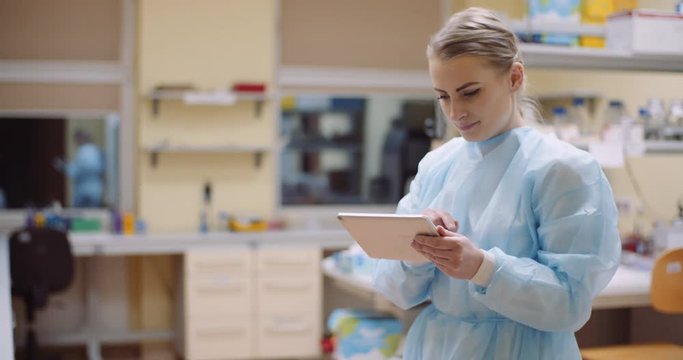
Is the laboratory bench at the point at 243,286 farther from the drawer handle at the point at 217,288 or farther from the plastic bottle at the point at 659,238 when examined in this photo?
the plastic bottle at the point at 659,238

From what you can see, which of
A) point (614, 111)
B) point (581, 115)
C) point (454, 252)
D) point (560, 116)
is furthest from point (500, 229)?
point (581, 115)

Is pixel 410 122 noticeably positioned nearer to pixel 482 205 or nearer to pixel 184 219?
pixel 184 219

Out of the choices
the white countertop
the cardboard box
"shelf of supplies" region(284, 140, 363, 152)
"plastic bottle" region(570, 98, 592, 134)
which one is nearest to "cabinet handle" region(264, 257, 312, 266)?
the white countertop

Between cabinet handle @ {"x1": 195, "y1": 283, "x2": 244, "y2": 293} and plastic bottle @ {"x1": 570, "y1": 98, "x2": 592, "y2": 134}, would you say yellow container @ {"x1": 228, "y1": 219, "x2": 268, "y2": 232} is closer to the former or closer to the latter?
cabinet handle @ {"x1": 195, "y1": 283, "x2": 244, "y2": 293}

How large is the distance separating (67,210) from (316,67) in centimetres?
182

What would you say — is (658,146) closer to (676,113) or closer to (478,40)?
(676,113)

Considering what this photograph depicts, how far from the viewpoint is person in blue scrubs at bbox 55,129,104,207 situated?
17.7ft

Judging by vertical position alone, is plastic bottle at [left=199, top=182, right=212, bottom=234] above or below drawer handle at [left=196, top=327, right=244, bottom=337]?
above

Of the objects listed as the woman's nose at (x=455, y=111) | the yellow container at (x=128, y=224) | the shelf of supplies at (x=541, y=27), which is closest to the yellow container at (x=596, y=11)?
the shelf of supplies at (x=541, y=27)

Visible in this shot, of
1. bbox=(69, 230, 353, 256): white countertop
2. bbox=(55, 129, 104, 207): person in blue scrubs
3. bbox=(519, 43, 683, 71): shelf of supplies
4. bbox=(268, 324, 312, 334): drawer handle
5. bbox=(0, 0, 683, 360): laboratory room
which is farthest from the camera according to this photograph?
bbox=(55, 129, 104, 207): person in blue scrubs

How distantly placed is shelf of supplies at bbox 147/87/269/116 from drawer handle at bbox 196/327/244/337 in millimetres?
1341

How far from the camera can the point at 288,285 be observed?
507cm

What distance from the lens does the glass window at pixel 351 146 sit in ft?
18.9

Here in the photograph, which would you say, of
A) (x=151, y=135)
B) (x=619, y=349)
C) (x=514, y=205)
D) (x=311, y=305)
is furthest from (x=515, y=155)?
(x=151, y=135)
